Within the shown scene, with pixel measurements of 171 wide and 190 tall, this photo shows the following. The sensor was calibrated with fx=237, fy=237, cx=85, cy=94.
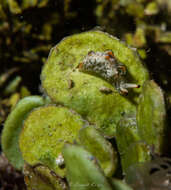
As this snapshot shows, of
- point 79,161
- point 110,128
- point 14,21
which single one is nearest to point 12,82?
point 14,21

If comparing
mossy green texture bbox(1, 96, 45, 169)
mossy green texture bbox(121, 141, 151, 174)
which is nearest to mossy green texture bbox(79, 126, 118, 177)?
mossy green texture bbox(121, 141, 151, 174)

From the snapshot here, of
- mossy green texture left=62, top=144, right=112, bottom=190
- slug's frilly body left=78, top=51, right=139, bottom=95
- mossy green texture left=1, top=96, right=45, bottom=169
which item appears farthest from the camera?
mossy green texture left=1, top=96, right=45, bottom=169

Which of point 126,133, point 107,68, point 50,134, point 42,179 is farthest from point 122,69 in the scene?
point 42,179

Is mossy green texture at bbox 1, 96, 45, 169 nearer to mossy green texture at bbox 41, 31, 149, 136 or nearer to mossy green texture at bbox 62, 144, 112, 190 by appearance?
mossy green texture at bbox 41, 31, 149, 136

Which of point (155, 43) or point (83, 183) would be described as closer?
point (83, 183)

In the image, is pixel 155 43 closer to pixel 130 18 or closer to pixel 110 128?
pixel 130 18

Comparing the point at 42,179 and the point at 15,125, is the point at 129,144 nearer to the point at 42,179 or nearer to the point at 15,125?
the point at 42,179
